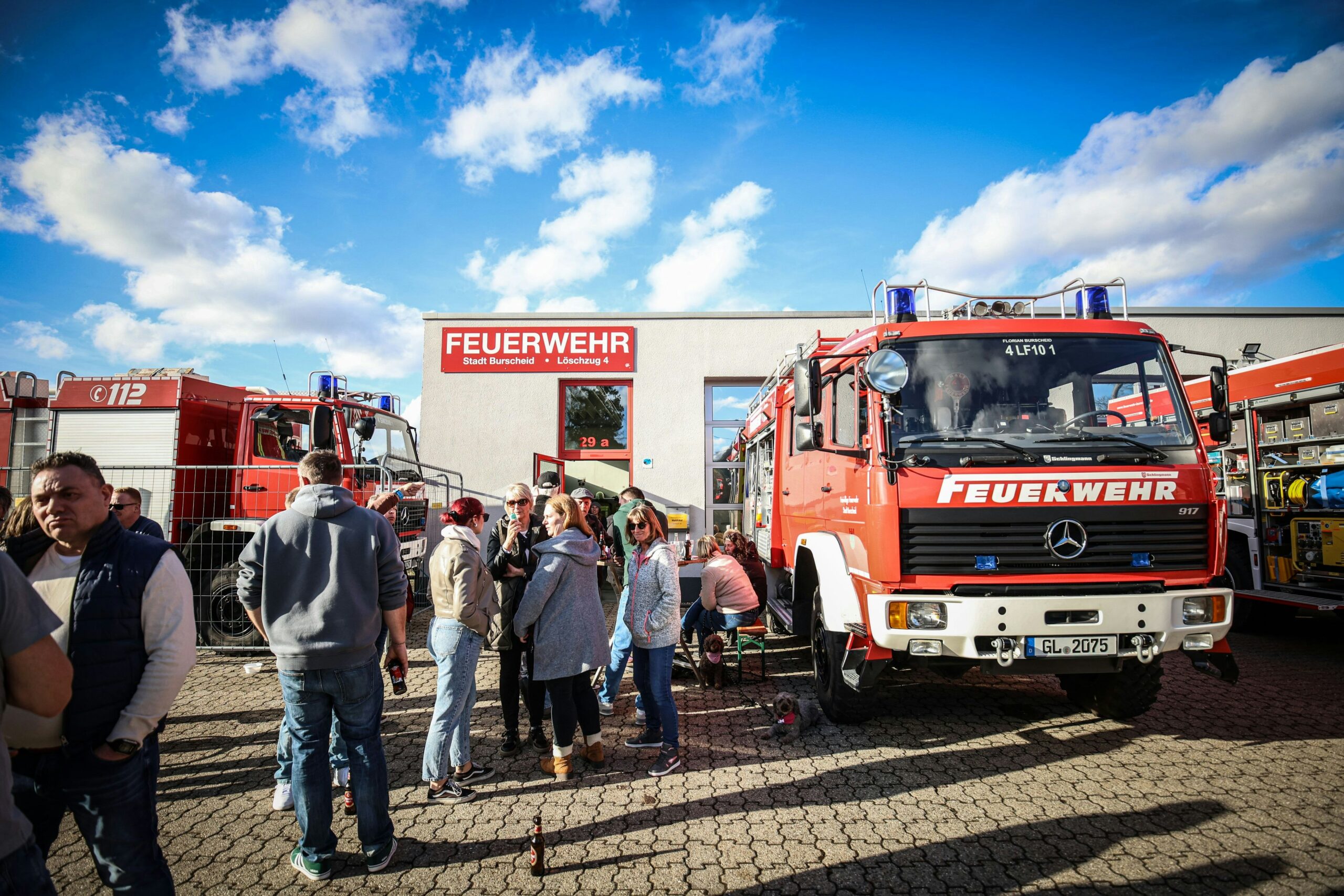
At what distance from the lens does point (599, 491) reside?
1359cm

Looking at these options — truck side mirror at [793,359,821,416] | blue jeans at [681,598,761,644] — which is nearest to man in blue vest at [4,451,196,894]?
truck side mirror at [793,359,821,416]

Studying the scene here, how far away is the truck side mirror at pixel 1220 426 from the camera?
435 centimetres

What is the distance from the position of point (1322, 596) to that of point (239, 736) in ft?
31.6

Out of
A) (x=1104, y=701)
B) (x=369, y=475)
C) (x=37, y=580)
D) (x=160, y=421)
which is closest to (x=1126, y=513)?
(x=1104, y=701)

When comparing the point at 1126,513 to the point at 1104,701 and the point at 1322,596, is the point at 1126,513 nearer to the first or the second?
the point at 1104,701

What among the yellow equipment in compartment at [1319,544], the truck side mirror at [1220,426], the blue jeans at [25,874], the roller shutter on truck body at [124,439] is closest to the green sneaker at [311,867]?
the blue jeans at [25,874]

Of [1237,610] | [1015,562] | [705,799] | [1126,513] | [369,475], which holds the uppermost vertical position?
[369,475]

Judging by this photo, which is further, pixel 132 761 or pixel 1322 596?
pixel 1322 596

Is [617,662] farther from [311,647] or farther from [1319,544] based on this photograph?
[1319,544]

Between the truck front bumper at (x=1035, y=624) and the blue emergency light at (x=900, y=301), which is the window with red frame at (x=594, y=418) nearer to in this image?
the blue emergency light at (x=900, y=301)

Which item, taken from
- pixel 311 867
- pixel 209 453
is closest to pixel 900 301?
pixel 311 867

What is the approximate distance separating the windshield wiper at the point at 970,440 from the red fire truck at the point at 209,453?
569 cm

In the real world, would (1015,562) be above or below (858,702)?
above

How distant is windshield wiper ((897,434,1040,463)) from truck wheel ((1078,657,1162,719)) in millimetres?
1648
